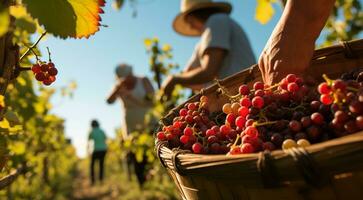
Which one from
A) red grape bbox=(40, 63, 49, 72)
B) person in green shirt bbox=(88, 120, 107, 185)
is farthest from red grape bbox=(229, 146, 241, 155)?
person in green shirt bbox=(88, 120, 107, 185)

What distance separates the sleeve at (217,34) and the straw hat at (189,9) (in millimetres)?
391

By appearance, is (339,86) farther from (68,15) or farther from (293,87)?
(68,15)

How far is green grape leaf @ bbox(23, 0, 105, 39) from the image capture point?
90cm

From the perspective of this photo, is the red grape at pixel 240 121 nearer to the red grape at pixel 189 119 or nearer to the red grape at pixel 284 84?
the red grape at pixel 284 84

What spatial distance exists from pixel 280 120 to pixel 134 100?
17.0ft

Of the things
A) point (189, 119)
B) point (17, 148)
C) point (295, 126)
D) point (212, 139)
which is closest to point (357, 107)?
point (295, 126)

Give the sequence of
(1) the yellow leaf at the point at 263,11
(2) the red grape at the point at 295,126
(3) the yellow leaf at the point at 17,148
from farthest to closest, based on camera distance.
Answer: (1) the yellow leaf at the point at 263,11
(3) the yellow leaf at the point at 17,148
(2) the red grape at the point at 295,126

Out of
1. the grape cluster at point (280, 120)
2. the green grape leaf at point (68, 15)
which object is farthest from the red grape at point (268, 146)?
the green grape leaf at point (68, 15)

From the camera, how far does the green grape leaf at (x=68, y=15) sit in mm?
904

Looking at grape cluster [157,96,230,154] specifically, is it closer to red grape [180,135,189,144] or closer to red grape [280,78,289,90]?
red grape [180,135,189,144]

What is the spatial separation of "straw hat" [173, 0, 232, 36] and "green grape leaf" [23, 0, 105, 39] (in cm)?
248

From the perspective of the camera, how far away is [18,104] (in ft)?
13.4

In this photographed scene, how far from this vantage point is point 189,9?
3.56m

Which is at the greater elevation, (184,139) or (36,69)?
(36,69)
